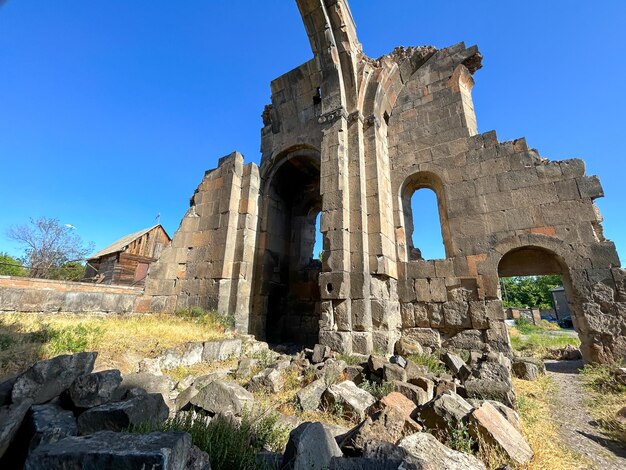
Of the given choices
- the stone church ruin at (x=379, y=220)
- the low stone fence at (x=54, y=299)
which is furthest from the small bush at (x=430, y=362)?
the low stone fence at (x=54, y=299)

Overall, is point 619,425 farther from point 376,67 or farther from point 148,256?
point 148,256

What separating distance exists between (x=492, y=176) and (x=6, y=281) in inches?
455

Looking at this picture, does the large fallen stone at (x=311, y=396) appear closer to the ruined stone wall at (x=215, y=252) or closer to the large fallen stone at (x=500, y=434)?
the large fallen stone at (x=500, y=434)

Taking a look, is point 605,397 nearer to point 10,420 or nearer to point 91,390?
point 91,390

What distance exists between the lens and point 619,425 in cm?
304

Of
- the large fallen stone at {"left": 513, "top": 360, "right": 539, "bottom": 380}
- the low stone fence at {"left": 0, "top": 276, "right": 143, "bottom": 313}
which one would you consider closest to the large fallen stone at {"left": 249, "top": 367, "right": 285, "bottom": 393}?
the large fallen stone at {"left": 513, "top": 360, "right": 539, "bottom": 380}

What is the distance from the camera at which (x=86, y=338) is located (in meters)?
4.21

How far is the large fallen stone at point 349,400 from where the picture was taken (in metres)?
3.24

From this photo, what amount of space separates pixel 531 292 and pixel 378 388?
40459 millimetres

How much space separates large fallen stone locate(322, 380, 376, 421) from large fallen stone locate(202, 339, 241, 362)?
2.53m

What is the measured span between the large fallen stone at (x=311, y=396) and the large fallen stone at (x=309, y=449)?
→ 1.36m

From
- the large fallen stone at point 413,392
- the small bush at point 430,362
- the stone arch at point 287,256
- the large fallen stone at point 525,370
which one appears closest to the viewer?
the large fallen stone at point 413,392

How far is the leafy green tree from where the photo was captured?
3365cm

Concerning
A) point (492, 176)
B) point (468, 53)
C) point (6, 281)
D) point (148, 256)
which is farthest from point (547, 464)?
point (148, 256)
